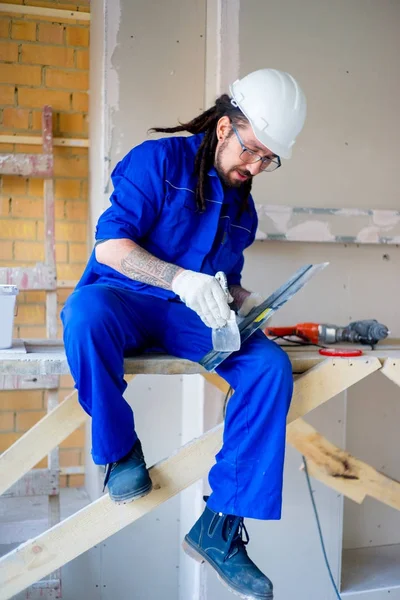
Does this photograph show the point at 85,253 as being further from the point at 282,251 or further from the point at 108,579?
the point at 108,579

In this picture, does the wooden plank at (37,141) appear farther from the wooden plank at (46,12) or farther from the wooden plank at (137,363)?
the wooden plank at (137,363)

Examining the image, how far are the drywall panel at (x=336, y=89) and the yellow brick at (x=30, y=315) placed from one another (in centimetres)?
114

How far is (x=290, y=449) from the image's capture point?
2.55 meters

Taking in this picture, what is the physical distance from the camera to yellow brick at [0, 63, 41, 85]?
9.60 ft

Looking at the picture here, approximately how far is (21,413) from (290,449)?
1.23 m

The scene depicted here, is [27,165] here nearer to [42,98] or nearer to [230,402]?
[42,98]

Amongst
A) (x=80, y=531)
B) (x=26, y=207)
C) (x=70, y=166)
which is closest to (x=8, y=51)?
(x=70, y=166)

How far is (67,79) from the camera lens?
3.00 meters

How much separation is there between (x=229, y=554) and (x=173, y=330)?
1.91ft

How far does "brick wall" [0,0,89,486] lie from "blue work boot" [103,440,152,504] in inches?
60.7

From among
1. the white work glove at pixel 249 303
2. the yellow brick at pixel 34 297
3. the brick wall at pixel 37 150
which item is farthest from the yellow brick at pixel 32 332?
the white work glove at pixel 249 303

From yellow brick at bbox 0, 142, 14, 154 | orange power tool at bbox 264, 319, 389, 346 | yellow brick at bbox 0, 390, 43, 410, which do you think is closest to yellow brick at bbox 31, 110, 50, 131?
yellow brick at bbox 0, 142, 14, 154

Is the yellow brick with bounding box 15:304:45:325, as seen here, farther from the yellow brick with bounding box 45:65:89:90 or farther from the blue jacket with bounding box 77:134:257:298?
the blue jacket with bounding box 77:134:257:298

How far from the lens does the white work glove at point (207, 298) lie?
161 cm
